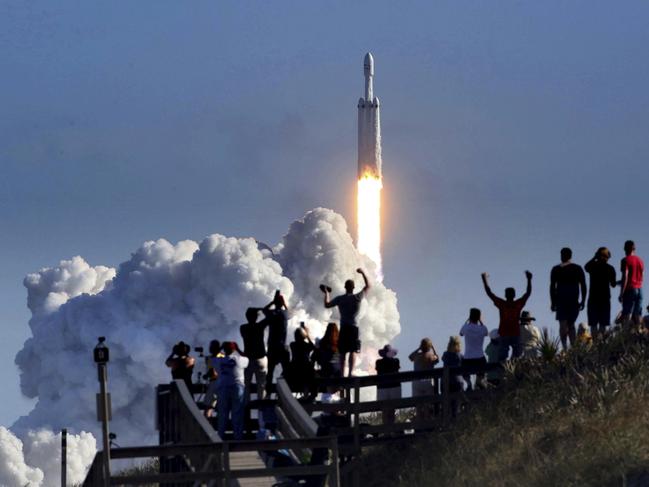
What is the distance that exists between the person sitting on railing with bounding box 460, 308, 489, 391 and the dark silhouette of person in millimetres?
2100

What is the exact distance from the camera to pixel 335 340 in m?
37.9

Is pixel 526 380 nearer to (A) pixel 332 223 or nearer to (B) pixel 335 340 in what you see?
(B) pixel 335 340

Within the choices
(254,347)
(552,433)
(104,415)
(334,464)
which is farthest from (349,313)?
(334,464)

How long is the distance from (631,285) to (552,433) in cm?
362

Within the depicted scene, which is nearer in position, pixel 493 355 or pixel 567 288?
pixel 567 288

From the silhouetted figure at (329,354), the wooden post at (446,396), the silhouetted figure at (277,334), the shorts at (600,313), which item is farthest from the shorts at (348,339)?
the shorts at (600,313)

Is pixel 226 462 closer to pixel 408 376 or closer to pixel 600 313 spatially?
pixel 408 376

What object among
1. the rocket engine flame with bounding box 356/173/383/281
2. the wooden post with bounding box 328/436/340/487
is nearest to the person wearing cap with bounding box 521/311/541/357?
the wooden post with bounding box 328/436/340/487

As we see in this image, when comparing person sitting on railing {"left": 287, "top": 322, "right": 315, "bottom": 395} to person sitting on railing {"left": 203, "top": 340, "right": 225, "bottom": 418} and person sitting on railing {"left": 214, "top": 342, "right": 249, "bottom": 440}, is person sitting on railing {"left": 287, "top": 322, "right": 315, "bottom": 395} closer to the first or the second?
person sitting on railing {"left": 203, "top": 340, "right": 225, "bottom": 418}

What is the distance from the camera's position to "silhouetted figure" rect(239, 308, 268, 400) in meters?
35.0

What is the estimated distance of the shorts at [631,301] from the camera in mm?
36531

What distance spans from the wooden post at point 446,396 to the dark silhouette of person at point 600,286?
3.04m

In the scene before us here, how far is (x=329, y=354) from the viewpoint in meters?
38.2

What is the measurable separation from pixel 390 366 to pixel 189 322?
7873 cm
